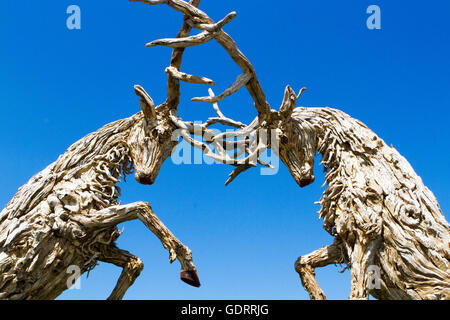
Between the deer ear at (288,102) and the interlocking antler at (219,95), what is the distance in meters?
0.29

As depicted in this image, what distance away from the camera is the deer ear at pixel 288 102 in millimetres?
6078

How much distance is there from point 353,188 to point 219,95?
219 cm

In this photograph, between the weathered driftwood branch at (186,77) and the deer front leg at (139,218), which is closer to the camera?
the deer front leg at (139,218)

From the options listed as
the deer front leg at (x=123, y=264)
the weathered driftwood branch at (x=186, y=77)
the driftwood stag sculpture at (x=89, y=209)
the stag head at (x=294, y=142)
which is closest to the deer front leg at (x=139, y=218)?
the driftwood stag sculpture at (x=89, y=209)

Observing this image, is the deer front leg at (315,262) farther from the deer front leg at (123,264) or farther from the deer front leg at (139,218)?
the deer front leg at (123,264)

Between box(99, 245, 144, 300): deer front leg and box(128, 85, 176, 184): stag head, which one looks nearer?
box(99, 245, 144, 300): deer front leg

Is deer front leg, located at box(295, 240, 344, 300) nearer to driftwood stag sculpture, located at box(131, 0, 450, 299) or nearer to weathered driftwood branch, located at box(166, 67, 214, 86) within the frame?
driftwood stag sculpture, located at box(131, 0, 450, 299)

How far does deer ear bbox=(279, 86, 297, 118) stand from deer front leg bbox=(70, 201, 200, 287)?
2.35 meters

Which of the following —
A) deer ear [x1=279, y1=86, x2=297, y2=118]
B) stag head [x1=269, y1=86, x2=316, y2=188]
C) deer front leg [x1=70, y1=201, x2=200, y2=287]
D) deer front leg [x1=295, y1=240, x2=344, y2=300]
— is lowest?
deer front leg [x1=295, y1=240, x2=344, y2=300]

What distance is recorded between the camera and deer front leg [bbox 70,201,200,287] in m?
5.18

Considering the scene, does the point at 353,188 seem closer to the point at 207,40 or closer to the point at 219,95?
the point at 219,95

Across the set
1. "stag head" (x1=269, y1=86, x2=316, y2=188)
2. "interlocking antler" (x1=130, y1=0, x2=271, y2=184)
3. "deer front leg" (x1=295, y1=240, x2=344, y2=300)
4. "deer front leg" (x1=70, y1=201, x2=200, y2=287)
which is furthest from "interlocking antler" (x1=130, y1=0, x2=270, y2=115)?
"deer front leg" (x1=295, y1=240, x2=344, y2=300)

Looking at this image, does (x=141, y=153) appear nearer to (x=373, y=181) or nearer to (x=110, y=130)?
(x=110, y=130)

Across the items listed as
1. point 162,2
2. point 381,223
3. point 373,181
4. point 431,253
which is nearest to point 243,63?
point 162,2
